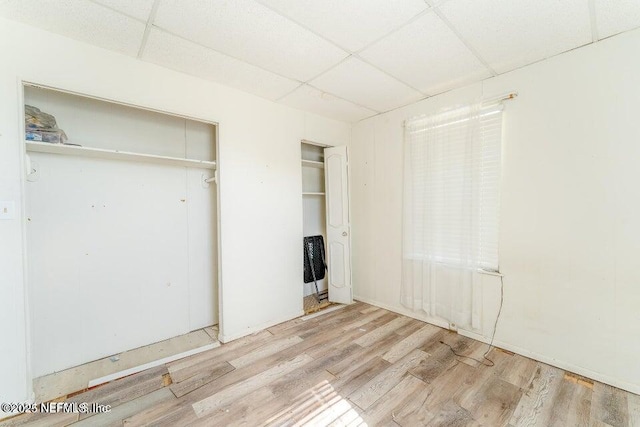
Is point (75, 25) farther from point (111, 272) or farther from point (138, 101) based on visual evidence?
point (111, 272)

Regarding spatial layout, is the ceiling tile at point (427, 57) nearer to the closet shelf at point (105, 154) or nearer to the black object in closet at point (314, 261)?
the closet shelf at point (105, 154)

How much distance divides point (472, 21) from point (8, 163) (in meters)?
3.13

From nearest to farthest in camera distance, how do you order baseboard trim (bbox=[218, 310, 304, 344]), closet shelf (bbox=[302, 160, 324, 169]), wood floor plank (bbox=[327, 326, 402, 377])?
wood floor plank (bbox=[327, 326, 402, 377]), baseboard trim (bbox=[218, 310, 304, 344]), closet shelf (bbox=[302, 160, 324, 169])

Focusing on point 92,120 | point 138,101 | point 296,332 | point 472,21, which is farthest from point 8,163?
point 472,21

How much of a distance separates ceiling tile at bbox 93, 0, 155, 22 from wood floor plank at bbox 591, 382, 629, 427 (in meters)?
3.71

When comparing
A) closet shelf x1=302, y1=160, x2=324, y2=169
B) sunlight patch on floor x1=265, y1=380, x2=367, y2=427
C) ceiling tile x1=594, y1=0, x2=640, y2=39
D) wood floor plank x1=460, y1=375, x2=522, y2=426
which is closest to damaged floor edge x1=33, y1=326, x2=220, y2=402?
sunlight patch on floor x1=265, y1=380, x2=367, y2=427

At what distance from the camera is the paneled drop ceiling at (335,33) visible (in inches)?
61.2

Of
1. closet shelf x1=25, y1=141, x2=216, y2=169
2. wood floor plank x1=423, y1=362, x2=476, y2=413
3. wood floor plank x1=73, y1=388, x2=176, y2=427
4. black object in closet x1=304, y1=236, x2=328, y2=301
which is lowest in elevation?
wood floor plank x1=73, y1=388, x2=176, y2=427

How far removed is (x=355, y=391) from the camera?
1848 mm

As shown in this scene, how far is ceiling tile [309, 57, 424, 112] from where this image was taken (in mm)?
2277

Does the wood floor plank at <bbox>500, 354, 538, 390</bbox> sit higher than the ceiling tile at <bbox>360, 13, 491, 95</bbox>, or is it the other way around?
the ceiling tile at <bbox>360, 13, 491, 95</bbox>

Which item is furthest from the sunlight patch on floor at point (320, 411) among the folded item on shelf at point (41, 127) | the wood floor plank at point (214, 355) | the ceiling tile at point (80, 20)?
the ceiling tile at point (80, 20)

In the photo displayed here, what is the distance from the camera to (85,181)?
218 centimetres

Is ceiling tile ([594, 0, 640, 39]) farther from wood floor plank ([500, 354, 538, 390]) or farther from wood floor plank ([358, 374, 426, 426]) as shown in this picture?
wood floor plank ([358, 374, 426, 426])
